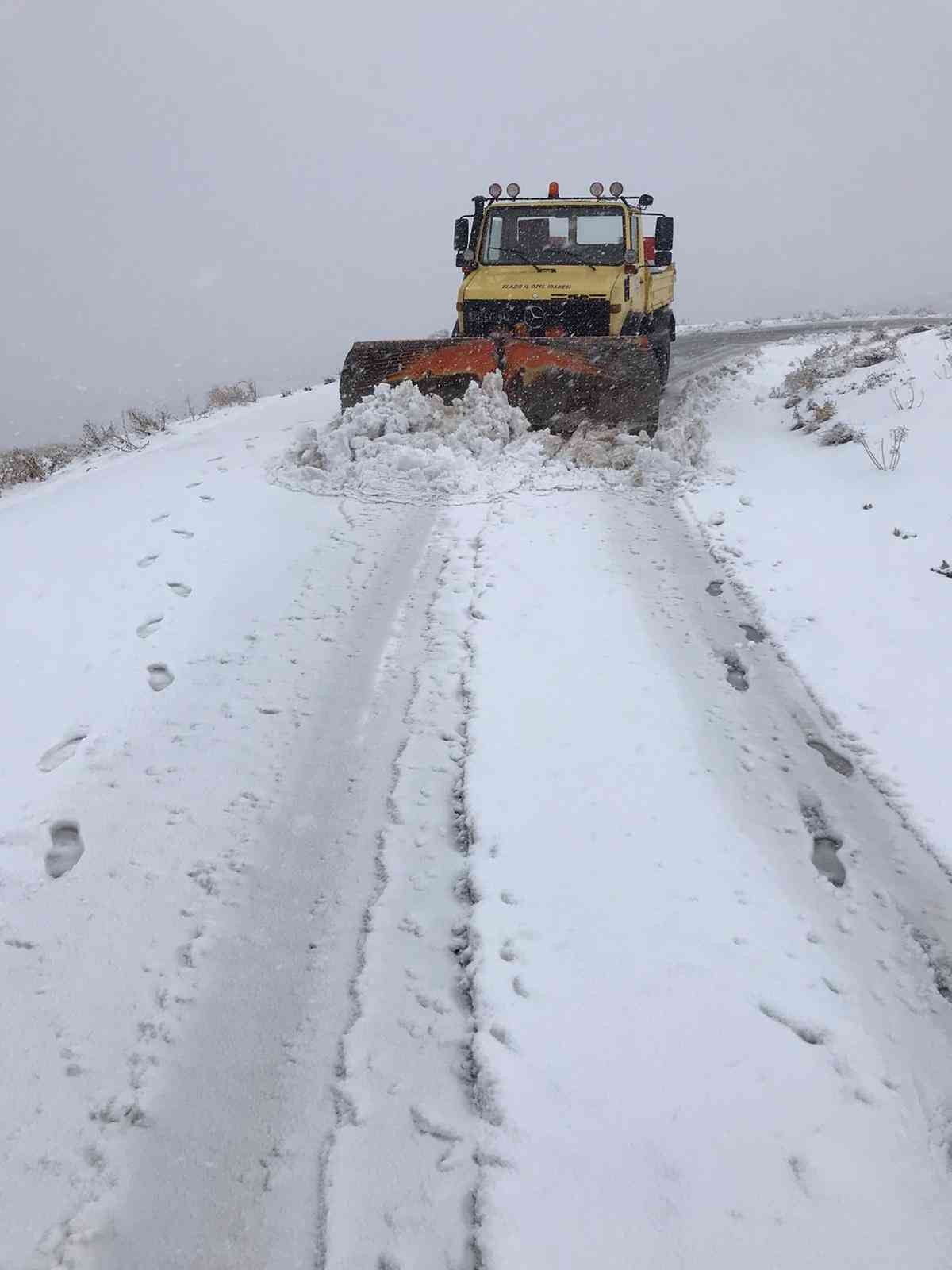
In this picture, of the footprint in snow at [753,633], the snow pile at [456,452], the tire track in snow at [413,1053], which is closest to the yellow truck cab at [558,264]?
the snow pile at [456,452]

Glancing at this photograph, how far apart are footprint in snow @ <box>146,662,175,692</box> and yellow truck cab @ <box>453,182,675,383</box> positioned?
5.28 meters

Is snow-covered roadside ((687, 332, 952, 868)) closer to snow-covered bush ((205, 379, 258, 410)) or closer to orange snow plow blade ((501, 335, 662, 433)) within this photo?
orange snow plow blade ((501, 335, 662, 433))

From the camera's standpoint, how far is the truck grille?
23.9 feet

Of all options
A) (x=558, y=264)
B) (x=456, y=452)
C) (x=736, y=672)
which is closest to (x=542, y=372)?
(x=456, y=452)

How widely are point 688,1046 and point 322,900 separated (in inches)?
43.2

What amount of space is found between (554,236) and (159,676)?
6.71 m

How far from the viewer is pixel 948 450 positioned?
18.3 ft

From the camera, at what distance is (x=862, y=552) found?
4398 mm

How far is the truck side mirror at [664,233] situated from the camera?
7489 millimetres

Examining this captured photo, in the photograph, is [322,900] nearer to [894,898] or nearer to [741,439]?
[894,898]

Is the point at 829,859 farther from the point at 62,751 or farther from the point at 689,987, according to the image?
the point at 62,751

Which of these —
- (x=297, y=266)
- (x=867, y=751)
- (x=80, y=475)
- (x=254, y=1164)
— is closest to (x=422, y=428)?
(x=80, y=475)

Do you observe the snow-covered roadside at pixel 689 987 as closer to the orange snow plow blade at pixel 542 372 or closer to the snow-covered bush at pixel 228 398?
the orange snow plow blade at pixel 542 372

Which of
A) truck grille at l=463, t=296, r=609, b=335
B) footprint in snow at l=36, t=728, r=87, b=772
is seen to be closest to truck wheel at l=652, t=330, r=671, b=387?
truck grille at l=463, t=296, r=609, b=335
